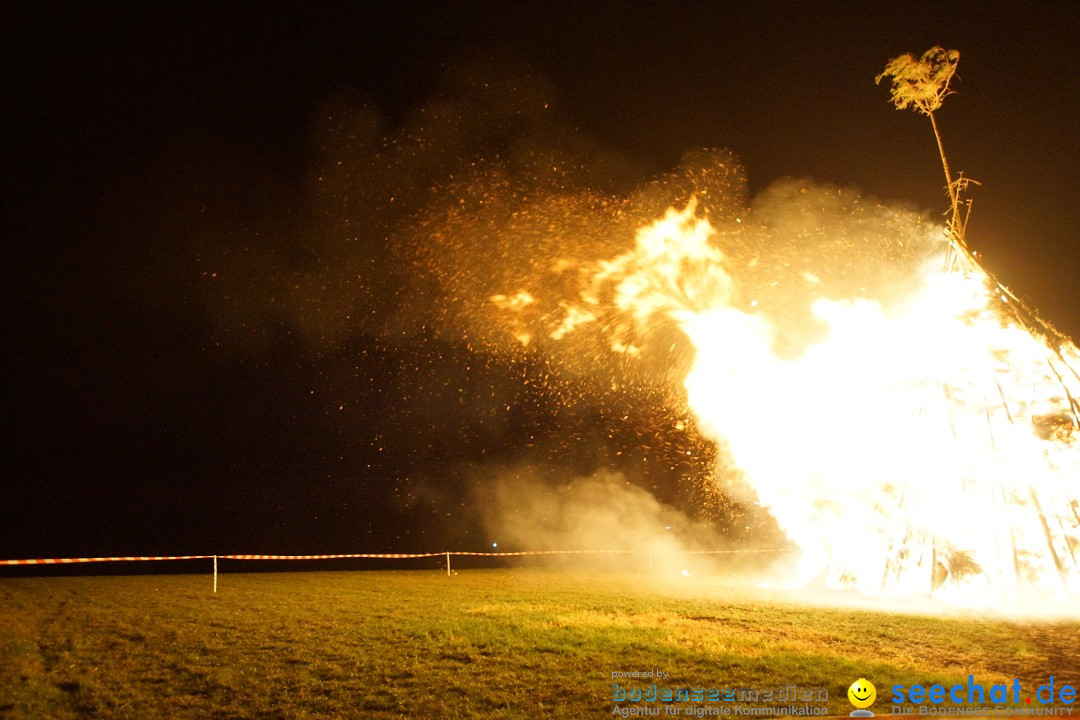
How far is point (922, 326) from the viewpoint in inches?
555

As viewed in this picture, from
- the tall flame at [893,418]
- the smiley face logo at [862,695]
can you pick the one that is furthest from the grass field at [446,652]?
the tall flame at [893,418]

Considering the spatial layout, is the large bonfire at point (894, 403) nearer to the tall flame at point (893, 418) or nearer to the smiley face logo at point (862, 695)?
the tall flame at point (893, 418)

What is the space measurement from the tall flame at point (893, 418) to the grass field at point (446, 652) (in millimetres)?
2681

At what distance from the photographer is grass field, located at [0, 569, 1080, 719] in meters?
6.05

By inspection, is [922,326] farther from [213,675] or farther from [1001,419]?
[213,675]

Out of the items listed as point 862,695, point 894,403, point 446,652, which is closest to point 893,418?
point 894,403

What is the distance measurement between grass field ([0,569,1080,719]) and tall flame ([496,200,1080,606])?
106 inches

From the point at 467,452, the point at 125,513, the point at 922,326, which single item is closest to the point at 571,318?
the point at 922,326

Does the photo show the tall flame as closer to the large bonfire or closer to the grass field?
the large bonfire

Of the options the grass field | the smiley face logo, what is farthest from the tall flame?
the smiley face logo

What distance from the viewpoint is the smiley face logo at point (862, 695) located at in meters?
5.77

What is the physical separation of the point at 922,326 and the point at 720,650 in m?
9.41

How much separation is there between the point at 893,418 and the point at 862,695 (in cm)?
951

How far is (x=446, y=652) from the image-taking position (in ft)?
26.0
